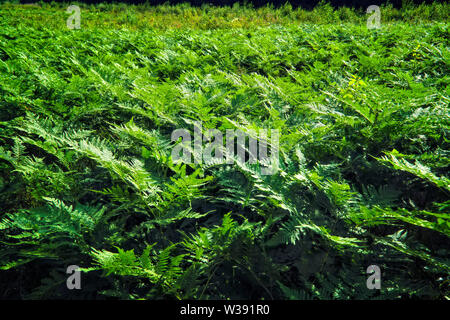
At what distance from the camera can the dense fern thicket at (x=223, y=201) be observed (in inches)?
56.7

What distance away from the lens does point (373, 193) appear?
1.64m

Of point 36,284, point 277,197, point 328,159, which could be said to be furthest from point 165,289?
point 328,159

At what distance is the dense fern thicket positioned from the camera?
1.44 meters

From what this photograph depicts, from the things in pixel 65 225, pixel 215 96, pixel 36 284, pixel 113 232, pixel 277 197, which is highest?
pixel 215 96

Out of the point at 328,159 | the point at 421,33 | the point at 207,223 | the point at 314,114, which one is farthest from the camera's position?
the point at 421,33

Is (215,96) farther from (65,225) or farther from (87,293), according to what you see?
(87,293)

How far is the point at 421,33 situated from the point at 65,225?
283 inches

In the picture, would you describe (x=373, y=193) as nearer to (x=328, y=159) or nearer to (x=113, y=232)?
Answer: (x=328, y=159)

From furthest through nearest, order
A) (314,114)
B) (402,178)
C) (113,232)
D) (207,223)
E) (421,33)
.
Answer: (421,33), (314,114), (402,178), (207,223), (113,232)

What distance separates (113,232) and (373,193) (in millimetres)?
1460

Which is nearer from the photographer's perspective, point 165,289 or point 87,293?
point 165,289

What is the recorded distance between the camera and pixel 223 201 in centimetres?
200

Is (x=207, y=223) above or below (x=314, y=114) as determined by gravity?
below

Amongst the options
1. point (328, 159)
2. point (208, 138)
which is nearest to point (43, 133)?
point (208, 138)
